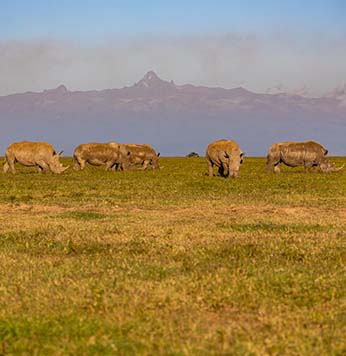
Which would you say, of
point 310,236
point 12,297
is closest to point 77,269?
point 12,297

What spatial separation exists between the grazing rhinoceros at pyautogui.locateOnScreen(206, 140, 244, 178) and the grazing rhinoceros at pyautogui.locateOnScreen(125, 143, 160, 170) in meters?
12.7

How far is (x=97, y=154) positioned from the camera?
148ft

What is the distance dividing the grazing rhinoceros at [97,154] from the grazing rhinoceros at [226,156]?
1081 cm

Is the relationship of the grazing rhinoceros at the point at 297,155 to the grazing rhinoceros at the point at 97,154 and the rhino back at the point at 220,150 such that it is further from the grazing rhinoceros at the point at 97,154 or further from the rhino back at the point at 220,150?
the grazing rhinoceros at the point at 97,154

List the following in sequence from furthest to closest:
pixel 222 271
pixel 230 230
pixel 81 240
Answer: pixel 230 230, pixel 81 240, pixel 222 271

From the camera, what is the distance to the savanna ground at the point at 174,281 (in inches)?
262

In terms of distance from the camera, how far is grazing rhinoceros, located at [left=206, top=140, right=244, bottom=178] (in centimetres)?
3475

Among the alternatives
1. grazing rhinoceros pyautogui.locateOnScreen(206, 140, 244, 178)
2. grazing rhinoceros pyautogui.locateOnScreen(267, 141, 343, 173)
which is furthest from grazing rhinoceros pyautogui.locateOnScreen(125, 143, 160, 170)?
grazing rhinoceros pyautogui.locateOnScreen(206, 140, 244, 178)

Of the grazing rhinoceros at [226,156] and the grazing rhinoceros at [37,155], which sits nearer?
the grazing rhinoceros at [226,156]

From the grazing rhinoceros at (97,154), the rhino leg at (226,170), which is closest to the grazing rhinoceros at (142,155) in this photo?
the grazing rhinoceros at (97,154)

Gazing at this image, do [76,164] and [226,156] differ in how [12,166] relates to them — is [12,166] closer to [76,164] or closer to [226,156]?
[76,164]

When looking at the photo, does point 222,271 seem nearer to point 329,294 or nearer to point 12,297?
point 329,294

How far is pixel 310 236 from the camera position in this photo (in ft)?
43.2

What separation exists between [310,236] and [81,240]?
4.72 metres
